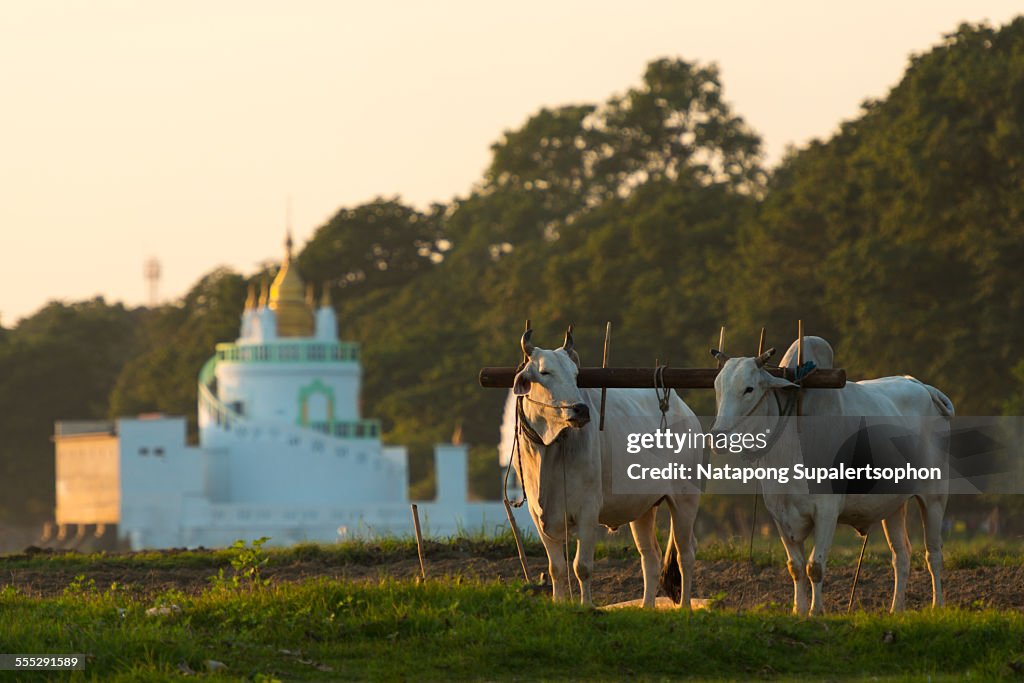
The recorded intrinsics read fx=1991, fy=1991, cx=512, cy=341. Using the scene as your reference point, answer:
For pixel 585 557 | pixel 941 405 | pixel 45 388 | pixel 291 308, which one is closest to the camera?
pixel 585 557

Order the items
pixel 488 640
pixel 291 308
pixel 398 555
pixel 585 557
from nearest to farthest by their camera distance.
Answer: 1. pixel 488 640
2. pixel 585 557
3. pixel 398 555
4. pixel 291 308

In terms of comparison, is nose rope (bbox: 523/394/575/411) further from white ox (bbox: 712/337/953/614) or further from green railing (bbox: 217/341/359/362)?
green railing (bbox: 217/341/359/362)

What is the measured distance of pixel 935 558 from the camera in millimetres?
14352

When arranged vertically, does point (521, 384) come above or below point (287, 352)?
below

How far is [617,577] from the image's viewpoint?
17.2 m

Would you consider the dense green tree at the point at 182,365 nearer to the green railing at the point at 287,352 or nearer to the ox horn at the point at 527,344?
the green railing at the point at 287,352

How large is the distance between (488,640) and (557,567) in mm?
1600

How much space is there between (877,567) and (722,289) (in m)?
43.9

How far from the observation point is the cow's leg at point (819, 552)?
13.1 meters

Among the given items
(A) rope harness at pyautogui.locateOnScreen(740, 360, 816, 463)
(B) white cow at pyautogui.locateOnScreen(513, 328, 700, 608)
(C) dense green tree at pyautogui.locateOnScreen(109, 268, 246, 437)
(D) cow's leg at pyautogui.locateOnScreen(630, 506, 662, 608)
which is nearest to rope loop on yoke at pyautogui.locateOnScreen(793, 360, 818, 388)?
(A) rope harness at pyautogui.locateOnScreen(740, 360, 816, 463)

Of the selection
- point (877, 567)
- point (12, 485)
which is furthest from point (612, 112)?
point (877, 567)

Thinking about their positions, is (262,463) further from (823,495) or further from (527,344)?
(823,495)

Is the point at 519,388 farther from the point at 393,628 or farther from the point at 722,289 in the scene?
the point at 722,289

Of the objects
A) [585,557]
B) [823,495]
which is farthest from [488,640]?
[823,495]
